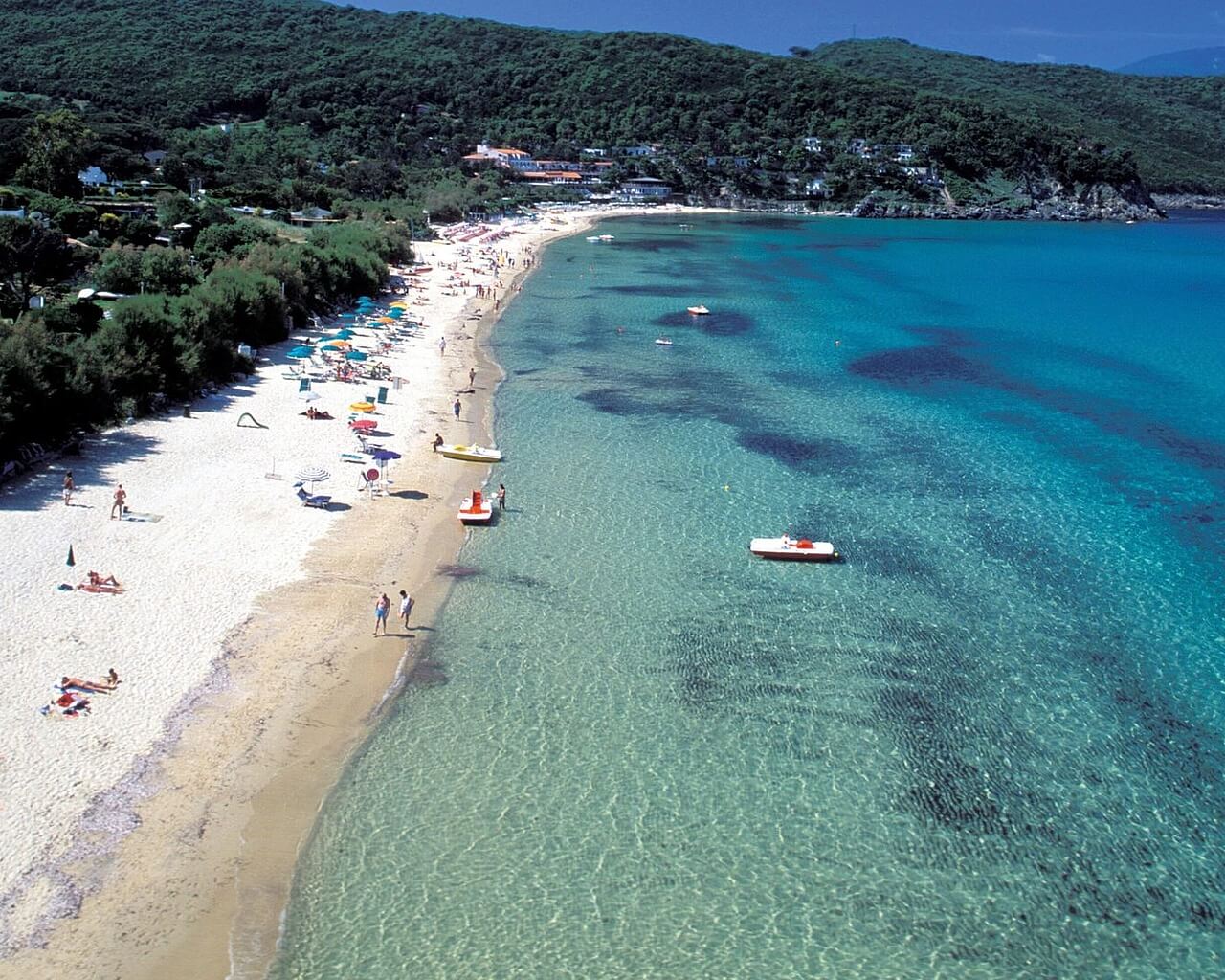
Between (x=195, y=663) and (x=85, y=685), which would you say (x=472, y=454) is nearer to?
Result: (x=195, y=663)

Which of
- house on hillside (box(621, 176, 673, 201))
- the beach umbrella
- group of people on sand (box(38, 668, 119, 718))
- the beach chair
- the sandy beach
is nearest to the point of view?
the sandy beach

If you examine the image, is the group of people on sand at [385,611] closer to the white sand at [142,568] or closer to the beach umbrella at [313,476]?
the white sand at [142,568]

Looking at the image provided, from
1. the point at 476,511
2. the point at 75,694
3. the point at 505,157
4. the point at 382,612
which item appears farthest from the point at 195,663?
the point at 505,157

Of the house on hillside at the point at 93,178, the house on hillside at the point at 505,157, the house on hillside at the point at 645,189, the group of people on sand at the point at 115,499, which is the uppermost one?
the house on hillside at the point at 505,157

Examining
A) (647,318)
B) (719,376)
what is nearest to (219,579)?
(719,376)

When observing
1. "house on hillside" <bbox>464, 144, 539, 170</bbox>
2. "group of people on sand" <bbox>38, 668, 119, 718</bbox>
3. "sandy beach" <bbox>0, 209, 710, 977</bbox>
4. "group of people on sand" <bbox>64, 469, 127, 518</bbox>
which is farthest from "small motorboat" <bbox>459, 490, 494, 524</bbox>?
"house on hillside" <bbox>464, 144, 539, 170</bbox>

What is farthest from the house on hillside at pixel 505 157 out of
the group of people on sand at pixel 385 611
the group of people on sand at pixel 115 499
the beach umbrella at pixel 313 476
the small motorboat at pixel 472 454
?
the group of people on sand at pixel 385 611

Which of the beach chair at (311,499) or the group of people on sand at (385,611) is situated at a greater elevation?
the beach chair at (311,499)

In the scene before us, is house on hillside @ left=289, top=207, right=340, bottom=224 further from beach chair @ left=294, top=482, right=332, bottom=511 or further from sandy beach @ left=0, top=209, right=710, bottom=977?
beach chair @ left=294, top=482, right=332, bottom=511
